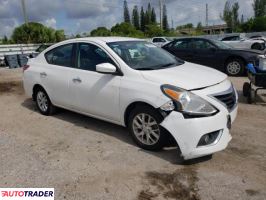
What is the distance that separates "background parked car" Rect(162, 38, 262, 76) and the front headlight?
24.2 feet

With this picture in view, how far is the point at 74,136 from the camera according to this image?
5.26 m

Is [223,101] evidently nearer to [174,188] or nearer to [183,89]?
[183,89]

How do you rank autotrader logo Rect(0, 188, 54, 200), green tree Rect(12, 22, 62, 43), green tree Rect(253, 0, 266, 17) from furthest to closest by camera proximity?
green tree Rect(253, 0, 266, 17), green tree Rect(12, 22, 62, 43), autotrader logo Rect(0, 188, 54, 200)

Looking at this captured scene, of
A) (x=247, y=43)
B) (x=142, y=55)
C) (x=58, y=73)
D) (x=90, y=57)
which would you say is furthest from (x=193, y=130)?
(x=247, y=43)

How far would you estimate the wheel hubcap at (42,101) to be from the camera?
6461mm

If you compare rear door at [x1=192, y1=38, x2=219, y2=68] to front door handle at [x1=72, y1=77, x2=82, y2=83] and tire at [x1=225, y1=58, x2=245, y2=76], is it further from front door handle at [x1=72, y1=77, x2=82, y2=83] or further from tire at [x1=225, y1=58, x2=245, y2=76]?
front door handle at [x1=72, y1=77, x2=82, y2=83]

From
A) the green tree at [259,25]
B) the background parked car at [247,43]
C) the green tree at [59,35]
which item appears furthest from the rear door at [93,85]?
the green tree at [259,25]

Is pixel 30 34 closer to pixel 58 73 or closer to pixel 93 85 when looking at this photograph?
pixel 58 73

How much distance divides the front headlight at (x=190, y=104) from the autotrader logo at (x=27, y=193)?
1800 millimetres

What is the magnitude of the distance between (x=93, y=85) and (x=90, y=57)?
55cm

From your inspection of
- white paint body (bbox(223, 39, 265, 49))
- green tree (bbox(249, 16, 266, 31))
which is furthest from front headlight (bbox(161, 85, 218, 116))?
green tree (bbox(249, 16, 266, 31))

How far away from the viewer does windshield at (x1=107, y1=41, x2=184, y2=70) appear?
4.86 metres

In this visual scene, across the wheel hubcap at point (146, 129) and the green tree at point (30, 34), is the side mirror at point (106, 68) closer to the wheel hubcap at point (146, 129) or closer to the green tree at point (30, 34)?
the wheel hubcap at point (146, 129)

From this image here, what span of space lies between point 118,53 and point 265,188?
280 centimetres
